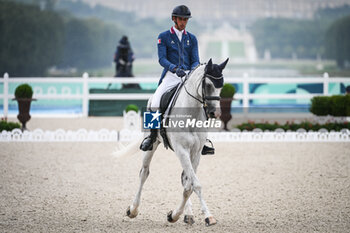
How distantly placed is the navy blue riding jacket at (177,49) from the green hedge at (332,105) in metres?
9.20

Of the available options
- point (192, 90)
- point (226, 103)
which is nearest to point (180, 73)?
point (192, 90)

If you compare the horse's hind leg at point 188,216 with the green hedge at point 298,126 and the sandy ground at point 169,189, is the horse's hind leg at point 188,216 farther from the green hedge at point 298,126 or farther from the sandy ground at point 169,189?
the green hedge at point 298,126

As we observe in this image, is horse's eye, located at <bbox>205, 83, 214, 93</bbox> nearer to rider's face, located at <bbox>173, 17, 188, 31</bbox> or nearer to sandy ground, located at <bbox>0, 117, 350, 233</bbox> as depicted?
rider's face, located at <bbox>173, 17, 188, 31</bbox>

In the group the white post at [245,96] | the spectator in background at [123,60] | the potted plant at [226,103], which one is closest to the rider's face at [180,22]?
the potted plant at [226,103]

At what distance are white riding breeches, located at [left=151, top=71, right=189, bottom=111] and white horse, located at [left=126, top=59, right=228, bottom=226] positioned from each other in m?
0.39

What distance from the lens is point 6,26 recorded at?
51625 millimetres

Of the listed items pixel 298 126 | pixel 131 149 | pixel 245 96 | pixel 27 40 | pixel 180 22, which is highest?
pixel 27 40

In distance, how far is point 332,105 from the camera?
1470cm

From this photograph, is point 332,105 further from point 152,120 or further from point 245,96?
point 152,120

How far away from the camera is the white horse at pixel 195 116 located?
5.44 meters

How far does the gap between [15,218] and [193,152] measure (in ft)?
7.69

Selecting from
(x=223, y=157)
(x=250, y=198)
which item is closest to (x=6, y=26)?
(x=223, y=157)

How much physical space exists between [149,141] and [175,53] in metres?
1.15

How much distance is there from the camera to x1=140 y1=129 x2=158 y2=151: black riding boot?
245 inches
